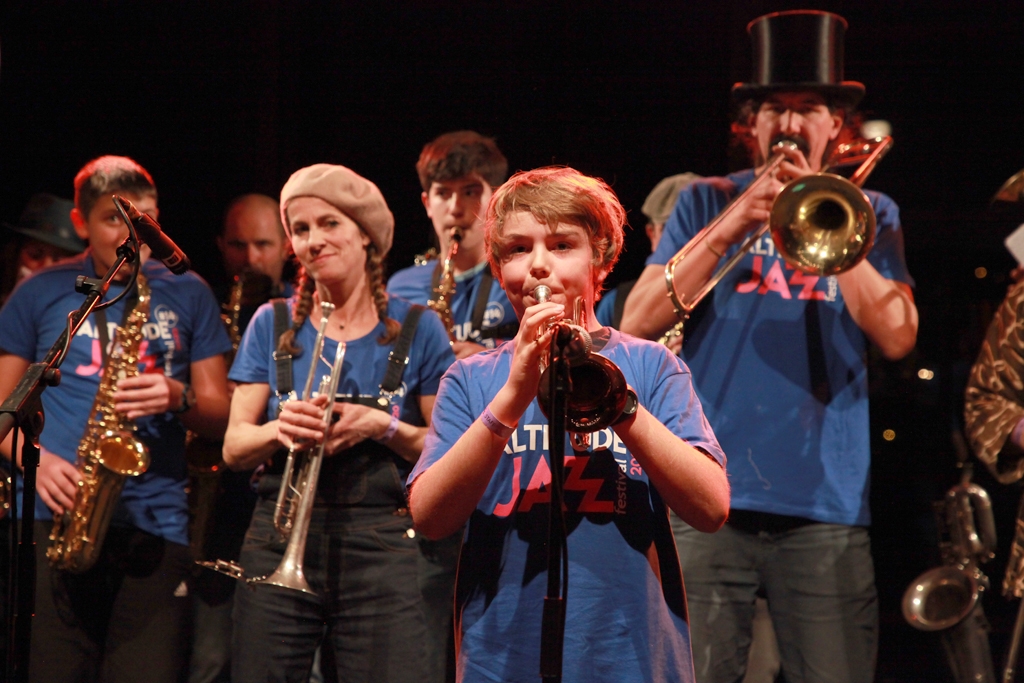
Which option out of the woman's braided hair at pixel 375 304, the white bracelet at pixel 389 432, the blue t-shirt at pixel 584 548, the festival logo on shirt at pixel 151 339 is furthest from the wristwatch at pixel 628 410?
the festival logo on shirt at pixel 151 339

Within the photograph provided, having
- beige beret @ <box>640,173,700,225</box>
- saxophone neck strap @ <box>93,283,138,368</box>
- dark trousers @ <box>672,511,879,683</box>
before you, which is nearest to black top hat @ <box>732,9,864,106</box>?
beige beret @ <box>640,173,700,225</box>

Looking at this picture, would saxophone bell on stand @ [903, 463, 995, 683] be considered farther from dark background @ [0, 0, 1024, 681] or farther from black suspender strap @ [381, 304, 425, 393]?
black suspender strap @ [381, 304, 425, 393]

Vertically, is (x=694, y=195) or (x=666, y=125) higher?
(x=666, y=125)

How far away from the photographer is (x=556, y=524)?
69.3 inches

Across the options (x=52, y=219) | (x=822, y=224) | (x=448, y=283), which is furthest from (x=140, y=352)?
(x=822, y=224)

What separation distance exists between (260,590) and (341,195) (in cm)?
125

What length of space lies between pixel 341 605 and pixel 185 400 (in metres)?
1.06

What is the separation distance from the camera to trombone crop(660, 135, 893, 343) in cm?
296

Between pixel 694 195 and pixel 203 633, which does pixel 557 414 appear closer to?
pixel 694 195

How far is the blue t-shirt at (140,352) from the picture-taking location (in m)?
3.38

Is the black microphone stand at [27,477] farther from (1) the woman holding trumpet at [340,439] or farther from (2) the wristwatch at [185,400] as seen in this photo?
(2) the wristwatch at [185,400]

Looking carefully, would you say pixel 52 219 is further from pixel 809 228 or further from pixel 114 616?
pixel 809 228

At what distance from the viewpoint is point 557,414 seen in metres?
1.72

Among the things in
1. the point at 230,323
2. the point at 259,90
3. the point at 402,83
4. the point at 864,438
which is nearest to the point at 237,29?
the point at 259,90
